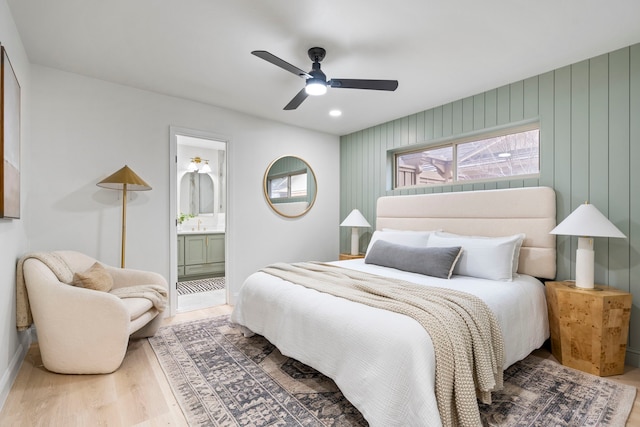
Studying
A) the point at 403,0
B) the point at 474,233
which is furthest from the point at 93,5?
the point at 474,233

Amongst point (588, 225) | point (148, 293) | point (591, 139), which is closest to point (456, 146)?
point (591, 139)

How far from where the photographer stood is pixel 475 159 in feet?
11.8

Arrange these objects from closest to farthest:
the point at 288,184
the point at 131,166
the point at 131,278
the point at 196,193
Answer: the point at 131,278, the point at 131,166, the point at 288,184, the point at 196,193

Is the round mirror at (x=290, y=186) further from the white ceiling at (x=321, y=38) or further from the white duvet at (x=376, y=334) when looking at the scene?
the white duvet at (x=376, y=334)

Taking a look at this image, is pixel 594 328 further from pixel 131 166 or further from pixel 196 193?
pixel 196 193

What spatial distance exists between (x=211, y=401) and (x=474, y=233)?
2814mm

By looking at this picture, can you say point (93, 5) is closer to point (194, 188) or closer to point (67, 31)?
point (67, 31)

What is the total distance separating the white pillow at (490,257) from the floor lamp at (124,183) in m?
3.12

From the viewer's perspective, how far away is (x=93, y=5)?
2.03 metres

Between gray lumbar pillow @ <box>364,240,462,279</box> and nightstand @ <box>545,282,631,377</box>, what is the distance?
0.82 meters

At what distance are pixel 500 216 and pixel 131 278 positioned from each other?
11.8 ft

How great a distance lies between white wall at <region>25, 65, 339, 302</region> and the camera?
113 inches

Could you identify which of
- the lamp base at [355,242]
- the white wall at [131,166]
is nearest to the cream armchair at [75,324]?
the white wall at [131,166]

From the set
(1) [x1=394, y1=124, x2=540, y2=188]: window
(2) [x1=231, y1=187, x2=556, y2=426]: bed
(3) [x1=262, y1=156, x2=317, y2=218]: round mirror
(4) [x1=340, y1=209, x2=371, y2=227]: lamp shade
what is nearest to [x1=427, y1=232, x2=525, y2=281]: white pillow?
(2) [x1=231, y1=187, x2=556, y2=426]: bed
